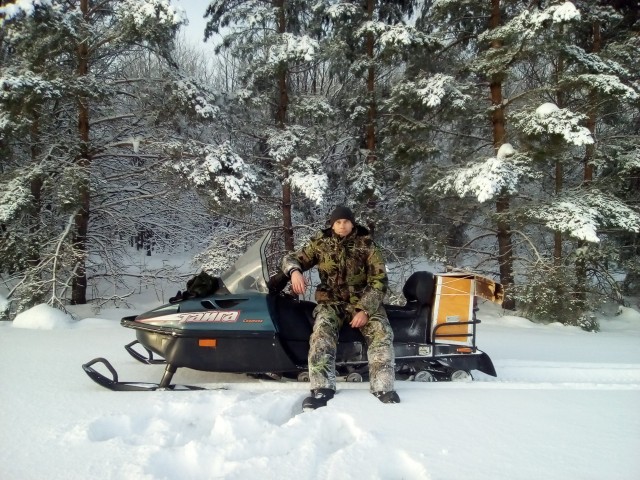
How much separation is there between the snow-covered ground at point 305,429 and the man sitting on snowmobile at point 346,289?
0.30 metres

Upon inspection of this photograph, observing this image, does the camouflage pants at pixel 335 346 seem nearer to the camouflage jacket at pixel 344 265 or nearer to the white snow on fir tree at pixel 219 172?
the camouflage jacket at pixel 344 265

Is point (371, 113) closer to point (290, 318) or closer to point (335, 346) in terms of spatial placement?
point (290, 318)

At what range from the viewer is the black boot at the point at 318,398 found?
9.27ft

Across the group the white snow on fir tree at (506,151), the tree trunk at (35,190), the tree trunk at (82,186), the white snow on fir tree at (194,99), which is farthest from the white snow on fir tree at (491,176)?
the tree trunk at (35,190)

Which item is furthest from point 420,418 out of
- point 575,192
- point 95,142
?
point 95,142

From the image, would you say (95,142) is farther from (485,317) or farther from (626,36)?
(626,36)

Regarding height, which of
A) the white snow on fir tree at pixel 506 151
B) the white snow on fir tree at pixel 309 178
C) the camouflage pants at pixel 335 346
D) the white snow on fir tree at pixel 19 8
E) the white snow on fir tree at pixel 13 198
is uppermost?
the white snow on fir tree at pixel 19 8

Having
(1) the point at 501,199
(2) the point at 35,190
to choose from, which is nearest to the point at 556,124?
(1) the point at 501,199

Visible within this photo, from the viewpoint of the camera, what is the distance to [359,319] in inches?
130

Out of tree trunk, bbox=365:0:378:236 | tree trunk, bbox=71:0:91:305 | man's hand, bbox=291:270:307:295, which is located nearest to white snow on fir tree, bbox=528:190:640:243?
tree trunk, bbox=365:0:378:236

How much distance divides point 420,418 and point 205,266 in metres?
6.52

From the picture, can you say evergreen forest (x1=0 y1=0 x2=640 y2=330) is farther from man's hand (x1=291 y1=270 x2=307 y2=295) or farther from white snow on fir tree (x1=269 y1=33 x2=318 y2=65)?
man's hand (x1=291 y1=270 x2=307 y2=295)

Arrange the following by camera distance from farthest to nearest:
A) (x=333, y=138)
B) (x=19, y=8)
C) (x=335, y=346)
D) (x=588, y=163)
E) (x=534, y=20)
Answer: (x=333, y=138) → (x=588, y=163) → (x=534, y=20) → (x=19, y=8) → (x=335, y=346)

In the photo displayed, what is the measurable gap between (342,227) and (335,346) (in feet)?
2.77
